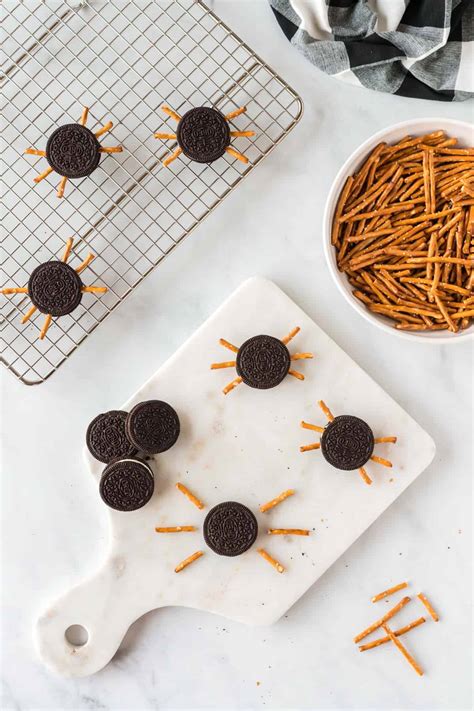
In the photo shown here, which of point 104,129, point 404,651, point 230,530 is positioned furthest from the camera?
point 404,651

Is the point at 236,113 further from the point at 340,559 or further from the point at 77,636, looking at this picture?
the point at 77,636

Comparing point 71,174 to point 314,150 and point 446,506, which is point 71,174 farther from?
point 446,506

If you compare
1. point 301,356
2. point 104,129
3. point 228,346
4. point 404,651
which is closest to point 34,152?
point 104,129

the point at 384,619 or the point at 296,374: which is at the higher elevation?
the point at 296,374

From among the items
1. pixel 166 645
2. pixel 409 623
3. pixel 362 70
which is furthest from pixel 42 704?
pixel 362 70

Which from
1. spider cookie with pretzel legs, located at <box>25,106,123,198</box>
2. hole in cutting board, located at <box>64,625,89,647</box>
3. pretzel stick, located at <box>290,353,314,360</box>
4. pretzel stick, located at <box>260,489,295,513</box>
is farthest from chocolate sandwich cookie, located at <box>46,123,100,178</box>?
hole in cutting board, located at <box>64,625,89,647</box>

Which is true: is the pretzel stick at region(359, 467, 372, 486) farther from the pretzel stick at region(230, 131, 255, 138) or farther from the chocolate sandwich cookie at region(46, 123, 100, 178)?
the chocolate sandwich cookie at region(46, 123, 100, 178)
